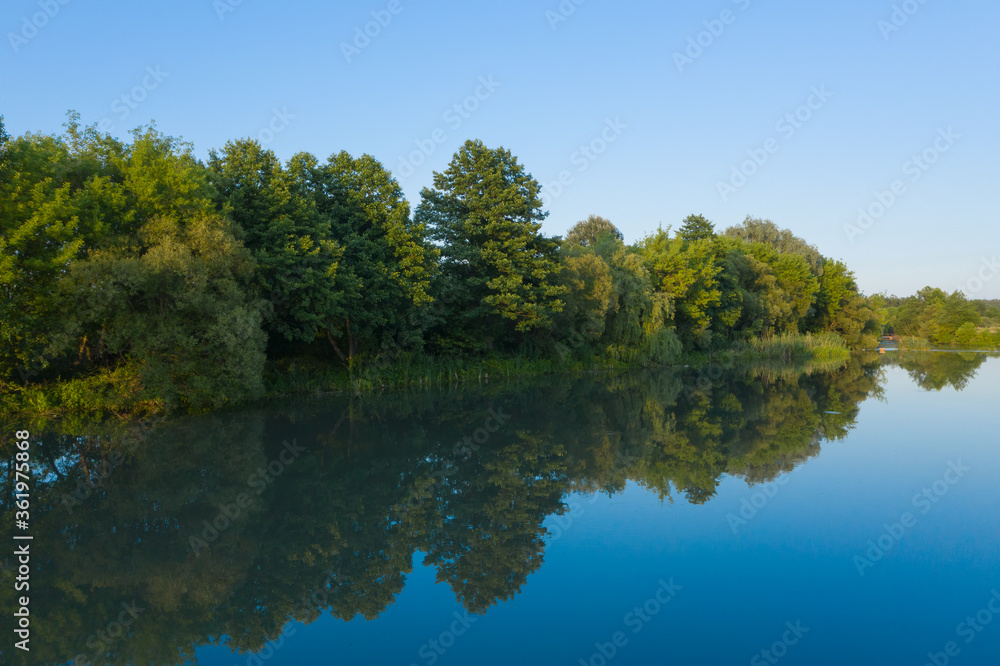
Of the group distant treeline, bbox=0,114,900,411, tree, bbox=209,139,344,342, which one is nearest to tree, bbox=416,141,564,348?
distant treeline, bbox=0,114,900,411

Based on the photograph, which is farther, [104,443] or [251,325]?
[251,325]

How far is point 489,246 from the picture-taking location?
84.7 feet

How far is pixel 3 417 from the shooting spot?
1493 cm

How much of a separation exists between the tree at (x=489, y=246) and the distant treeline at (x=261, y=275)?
88 mm

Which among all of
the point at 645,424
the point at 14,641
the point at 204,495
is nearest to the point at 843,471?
the point at 645,424

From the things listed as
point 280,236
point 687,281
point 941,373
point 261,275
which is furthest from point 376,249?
point 941,373

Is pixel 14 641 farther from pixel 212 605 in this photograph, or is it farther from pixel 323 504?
pixel 323 504

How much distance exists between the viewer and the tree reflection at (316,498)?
5543 mm

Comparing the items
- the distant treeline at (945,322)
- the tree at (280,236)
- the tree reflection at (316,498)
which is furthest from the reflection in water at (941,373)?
the tree at (280,236)

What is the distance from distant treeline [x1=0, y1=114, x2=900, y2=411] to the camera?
1423cm

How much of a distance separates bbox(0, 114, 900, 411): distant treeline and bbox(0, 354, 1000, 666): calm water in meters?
2.30

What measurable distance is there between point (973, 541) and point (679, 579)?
3.93 metres

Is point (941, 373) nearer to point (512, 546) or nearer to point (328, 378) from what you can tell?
point (328, 378)

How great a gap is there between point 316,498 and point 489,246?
18.2 m
